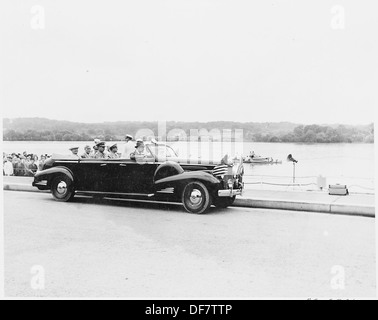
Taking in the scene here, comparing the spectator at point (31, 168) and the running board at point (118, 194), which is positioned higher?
the spectator at point (31, 168)

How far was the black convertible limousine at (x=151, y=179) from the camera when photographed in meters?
8.14

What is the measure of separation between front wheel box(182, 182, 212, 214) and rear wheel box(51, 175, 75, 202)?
2.76 m

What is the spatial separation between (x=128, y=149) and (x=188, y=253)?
13.0 ft

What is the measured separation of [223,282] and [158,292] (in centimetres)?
73

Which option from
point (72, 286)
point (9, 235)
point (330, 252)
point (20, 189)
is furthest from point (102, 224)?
point (20, 189)

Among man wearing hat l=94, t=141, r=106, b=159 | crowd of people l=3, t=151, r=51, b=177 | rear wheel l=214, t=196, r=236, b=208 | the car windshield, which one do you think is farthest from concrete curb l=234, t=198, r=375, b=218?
crowd of people l=3, t=151, r=51, b=177

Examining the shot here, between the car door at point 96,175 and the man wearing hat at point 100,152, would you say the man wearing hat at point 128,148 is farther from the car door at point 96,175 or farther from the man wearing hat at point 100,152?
the man wearing hat at point 100,152

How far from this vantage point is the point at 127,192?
28.7 ft

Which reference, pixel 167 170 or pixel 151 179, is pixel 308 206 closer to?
pixel 167 170

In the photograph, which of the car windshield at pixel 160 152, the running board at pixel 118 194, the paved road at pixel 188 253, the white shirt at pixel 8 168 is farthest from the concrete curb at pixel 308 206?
the white shirt at pixel 8 168

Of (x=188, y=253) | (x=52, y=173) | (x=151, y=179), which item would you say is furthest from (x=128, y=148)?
(x=188, y=253)

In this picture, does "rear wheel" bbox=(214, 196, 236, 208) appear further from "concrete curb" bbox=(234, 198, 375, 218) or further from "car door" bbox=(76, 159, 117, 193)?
"car door" bbox=(76, 159, 117, 193)

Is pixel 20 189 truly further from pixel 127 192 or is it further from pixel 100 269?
pixel 100 269

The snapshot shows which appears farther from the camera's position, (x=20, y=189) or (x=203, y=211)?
(x=20, y=189)
